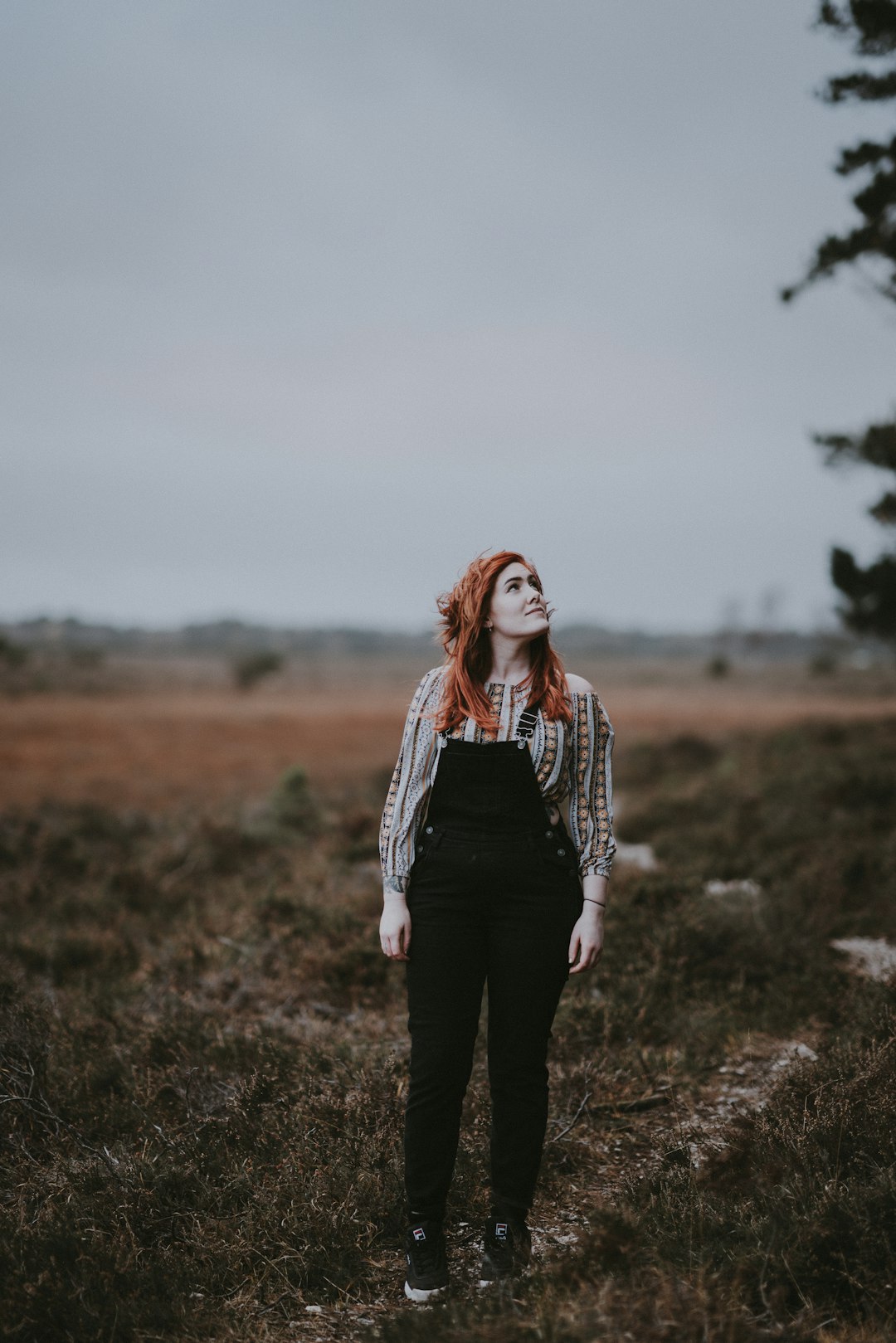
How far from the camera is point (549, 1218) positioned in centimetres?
334

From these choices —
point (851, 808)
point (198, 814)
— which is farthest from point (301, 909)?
point (198, 814)

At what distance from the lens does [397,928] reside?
9.31ft

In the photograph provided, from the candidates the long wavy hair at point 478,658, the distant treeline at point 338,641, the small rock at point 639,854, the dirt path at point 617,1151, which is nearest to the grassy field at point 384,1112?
the dirt path at point 617,1151

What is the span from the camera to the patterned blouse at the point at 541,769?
2871 millimetres

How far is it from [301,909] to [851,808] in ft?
18.6

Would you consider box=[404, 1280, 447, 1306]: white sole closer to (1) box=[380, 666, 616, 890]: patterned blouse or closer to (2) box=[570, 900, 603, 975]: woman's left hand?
(2) box=[570, 900, 603, 975]: woman's left hand

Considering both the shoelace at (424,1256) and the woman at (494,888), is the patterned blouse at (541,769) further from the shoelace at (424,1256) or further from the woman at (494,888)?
the shoelace at (424,1256)

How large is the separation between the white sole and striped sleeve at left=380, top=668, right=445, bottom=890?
3.71 feet

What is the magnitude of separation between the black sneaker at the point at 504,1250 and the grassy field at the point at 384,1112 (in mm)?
69

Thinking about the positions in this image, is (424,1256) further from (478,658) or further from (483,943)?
(478,658)

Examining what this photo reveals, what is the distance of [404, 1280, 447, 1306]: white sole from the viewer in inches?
108

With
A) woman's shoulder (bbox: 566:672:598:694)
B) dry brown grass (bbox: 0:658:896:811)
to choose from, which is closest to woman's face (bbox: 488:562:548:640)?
woman's shoulder (bbox: 566:672:598:694)

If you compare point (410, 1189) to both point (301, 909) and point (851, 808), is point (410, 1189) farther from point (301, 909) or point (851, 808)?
point (851, 808)

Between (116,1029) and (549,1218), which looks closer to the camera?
(549,1218)
